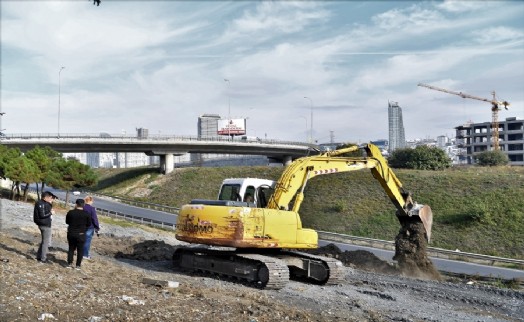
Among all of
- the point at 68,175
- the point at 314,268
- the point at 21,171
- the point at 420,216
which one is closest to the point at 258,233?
the point at 314,268

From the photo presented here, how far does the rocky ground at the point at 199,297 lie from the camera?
9719 mm

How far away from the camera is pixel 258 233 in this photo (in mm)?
15477

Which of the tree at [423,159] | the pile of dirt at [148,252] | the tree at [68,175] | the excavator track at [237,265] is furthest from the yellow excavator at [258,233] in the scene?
the tree at [423,159]

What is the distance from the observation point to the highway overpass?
64.9 meters

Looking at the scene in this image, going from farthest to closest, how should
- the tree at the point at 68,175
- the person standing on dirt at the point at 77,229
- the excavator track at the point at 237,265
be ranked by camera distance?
the tree at the point at 68,175
the excavator track at the point at 237,265
the person standing on dirt at the point at 77,229

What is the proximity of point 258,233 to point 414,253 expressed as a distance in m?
7.91

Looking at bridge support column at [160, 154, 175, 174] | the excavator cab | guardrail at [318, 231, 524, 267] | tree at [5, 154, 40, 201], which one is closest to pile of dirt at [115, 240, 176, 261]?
the excavator cab

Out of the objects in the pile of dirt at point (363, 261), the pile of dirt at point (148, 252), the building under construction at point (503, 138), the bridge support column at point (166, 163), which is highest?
the building under construction at point (503, 138)

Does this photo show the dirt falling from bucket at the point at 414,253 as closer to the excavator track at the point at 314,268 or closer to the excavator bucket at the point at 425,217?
the excavator bucket at the point at 425,217

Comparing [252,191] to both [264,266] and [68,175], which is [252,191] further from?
[68,175]

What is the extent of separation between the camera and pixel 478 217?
39.1m

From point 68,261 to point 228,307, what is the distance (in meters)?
5.84

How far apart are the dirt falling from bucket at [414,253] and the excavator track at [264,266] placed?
15.5ft

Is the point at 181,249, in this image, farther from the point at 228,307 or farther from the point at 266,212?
the point at 228,307
